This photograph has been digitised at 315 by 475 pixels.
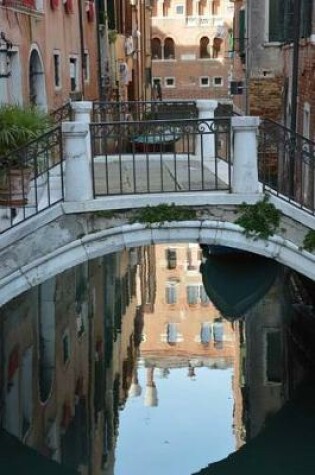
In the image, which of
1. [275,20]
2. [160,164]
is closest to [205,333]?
[160,164]

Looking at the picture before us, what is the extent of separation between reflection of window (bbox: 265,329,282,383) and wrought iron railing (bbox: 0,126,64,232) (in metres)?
3.97

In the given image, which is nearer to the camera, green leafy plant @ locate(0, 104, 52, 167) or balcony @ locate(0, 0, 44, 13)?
green leafy plant @ locate(0, 104, 52, 167)

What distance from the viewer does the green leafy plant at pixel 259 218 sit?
25.6 ft

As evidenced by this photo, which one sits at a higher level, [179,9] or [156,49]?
[179,9]

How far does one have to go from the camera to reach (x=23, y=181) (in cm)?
775

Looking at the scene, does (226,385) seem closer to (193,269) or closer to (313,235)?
(313,235)

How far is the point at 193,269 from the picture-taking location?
1669 cm

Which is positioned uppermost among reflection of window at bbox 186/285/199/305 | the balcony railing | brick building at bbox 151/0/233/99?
brick building at bbox 151/0/233/99

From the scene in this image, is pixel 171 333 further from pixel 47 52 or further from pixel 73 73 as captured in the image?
pixel 73 73

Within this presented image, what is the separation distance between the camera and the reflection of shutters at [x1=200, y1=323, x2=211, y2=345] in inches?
492

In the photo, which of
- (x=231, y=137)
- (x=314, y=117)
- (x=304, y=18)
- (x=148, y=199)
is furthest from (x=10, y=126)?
(x=304, y=18)

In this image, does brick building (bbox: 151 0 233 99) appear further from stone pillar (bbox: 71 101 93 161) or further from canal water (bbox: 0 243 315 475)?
stone pillar (bbox: 71 101 93 161)

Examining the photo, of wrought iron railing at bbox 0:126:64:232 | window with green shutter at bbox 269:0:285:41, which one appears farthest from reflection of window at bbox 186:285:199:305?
wrought iron railing at bbox 0:126:64:232

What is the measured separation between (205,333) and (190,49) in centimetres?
3198
